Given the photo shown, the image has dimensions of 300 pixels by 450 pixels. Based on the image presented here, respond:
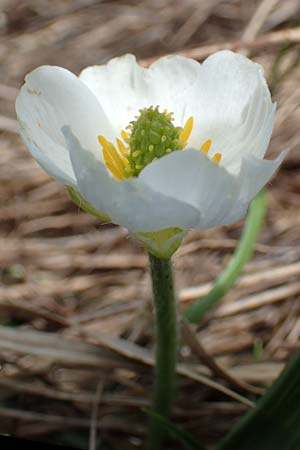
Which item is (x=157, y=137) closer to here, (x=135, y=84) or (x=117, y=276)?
(x=135, y=84)

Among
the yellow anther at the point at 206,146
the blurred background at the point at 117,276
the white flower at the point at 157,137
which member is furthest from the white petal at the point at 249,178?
the blurred background at the point at 117,276

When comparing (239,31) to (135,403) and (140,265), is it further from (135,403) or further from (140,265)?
(135,403)

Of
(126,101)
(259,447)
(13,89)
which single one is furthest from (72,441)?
(13,89)

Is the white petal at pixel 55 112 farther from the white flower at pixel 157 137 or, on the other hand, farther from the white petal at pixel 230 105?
the white petal at pixel 230 105

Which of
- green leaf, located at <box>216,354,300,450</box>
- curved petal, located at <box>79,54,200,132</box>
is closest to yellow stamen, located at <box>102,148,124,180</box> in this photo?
curved petal, located at <box>79,54,200,132</box>

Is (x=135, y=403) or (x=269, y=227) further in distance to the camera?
(x=269, y=227)

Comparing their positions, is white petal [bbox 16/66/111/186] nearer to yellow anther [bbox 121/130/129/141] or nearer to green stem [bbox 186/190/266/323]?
yellow anther [bbox 121/130/129/141]
